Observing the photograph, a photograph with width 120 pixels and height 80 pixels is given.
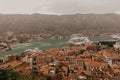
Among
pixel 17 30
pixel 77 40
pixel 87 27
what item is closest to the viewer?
pixel 77 40

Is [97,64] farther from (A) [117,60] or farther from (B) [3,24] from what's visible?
(B) [3,24]

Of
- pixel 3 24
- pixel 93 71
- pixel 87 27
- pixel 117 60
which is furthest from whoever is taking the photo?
pixel 87 27

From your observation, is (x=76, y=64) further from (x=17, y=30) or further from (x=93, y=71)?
(x=17, y=30)

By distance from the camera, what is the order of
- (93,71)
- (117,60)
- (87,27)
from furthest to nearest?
(87,27) → (117,60) → (93,71)

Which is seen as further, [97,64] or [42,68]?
[97,64]

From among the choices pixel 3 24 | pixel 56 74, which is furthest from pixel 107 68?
pixel 3 24

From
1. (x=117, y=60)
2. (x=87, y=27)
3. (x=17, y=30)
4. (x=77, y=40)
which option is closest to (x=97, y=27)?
(x=87, y=27)
